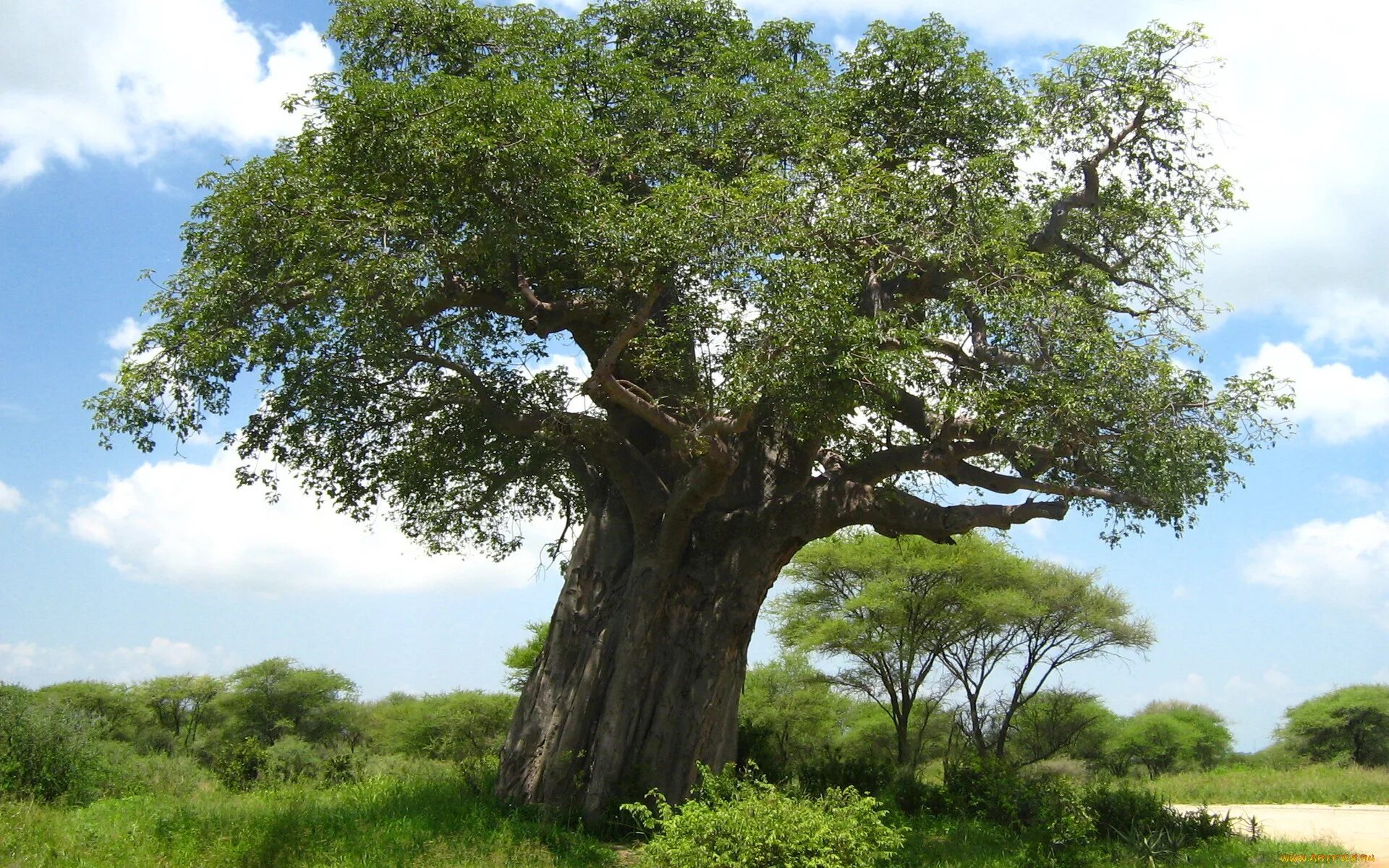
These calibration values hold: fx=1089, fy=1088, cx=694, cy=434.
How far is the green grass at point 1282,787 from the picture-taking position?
1767cm

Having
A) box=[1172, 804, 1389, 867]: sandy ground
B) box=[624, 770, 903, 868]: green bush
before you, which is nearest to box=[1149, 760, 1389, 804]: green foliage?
box=[1172, 804, 1389, 867]: sandy ground

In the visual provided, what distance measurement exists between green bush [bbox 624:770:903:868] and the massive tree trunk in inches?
86.2

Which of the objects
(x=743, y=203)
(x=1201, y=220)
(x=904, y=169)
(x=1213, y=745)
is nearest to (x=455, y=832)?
(x=743, y=203)

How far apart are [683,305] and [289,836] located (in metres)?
5.70

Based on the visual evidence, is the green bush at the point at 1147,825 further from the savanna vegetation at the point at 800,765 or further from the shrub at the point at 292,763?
the shrub at the point at 292,763

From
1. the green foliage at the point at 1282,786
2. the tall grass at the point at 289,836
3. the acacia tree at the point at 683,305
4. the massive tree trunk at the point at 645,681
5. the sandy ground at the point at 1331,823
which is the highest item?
the acacia tree at the point at 683,305

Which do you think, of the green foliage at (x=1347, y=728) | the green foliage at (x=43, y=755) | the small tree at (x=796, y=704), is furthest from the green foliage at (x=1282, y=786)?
the green foliage at (x=43, y=755)

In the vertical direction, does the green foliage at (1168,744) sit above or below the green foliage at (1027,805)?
above

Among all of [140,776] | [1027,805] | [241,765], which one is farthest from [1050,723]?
[140,776]

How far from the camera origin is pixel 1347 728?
2584 cm

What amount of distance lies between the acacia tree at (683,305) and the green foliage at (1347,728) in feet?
60.4

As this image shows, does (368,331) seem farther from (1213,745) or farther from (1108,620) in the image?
(1213,745)

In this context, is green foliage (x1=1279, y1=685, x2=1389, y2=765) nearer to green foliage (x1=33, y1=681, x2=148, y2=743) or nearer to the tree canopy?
the tree canopy

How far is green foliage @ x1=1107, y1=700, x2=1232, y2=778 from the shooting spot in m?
28.0
